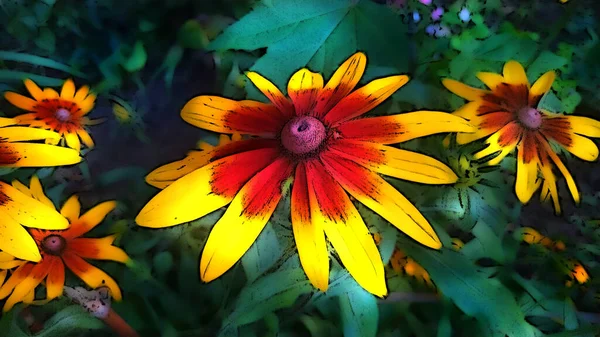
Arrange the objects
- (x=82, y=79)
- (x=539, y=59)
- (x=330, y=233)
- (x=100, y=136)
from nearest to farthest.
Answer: (x=330, y=233), (x=539, y=59), (x=100, y=136), (x=82, y=79)

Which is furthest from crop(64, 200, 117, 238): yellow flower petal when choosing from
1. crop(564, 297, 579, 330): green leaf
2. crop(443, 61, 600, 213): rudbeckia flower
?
crop(564, 297, 579, 330): green leaf

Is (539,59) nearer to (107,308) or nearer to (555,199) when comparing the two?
(555,199)

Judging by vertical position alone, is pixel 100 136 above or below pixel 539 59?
below

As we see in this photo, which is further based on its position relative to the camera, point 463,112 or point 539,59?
point 539,59

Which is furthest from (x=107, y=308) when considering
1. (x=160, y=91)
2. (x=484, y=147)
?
(x=160, y=91)

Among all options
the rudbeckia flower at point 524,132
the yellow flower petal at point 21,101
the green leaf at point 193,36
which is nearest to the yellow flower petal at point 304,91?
the rudbeckia flower at point 524,132

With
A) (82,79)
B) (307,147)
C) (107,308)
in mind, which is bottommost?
(107,308)

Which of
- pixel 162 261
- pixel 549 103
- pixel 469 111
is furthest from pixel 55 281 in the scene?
pixel 549 103

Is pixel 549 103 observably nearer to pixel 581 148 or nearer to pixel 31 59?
pixel 581 148
